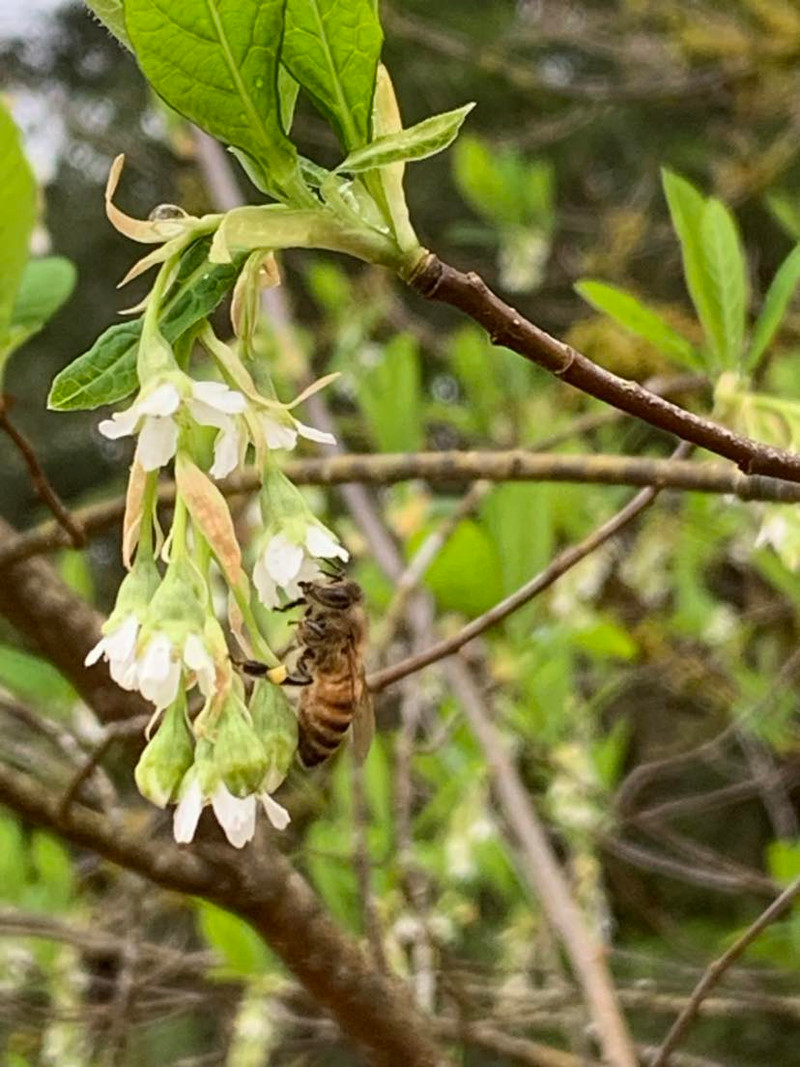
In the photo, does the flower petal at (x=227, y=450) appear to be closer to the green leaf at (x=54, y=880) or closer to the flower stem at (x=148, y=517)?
the flower stem at (x=148, y=517)

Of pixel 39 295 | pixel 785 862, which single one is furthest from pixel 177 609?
pixel 785 862

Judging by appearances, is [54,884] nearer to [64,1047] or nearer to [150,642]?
[64,1047]

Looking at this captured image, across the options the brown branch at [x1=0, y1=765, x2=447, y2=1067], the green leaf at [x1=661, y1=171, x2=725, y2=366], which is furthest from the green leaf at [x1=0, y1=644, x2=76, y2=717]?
the green leaf at [x1=661, y1=171, x2=725, y2=366]

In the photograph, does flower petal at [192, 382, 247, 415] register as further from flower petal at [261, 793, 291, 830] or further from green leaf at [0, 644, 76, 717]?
green leaf at [0, 644, 76, 717]

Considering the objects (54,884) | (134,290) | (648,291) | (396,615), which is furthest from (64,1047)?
(134,290)

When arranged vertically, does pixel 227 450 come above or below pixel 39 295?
below

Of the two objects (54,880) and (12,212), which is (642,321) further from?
(54,880)

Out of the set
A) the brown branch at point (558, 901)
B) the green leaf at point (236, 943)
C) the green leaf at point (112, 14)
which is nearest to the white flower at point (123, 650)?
the green leaf at point (112, 14)
